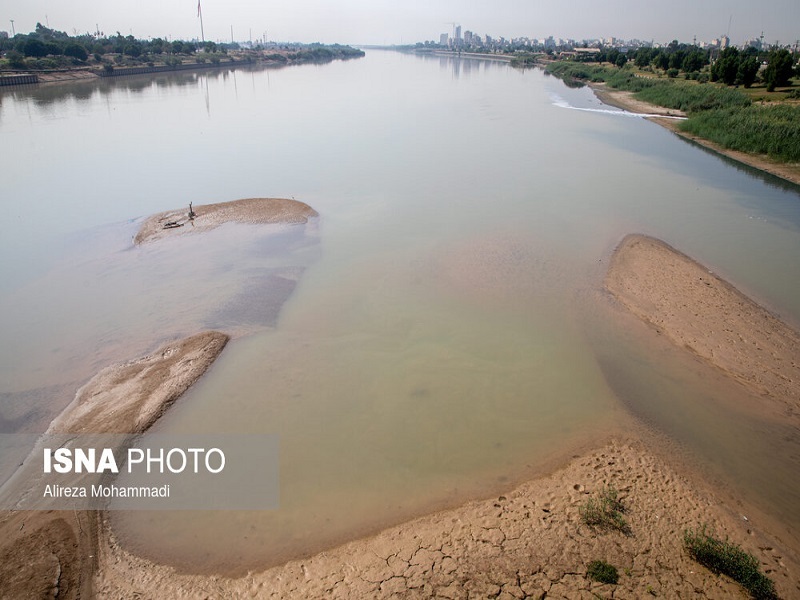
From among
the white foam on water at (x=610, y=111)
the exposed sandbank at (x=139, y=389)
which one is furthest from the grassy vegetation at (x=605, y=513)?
the white foam on water at (x=610, y=111)

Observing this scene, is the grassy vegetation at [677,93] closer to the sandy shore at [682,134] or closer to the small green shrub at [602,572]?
the sandy shore at [682,134]

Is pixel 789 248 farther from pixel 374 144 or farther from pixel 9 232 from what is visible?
pixel 9 232

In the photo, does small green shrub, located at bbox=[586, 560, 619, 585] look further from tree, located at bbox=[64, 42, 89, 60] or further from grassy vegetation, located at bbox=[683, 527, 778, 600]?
tree, located at bbox=[64, 42, 89, 60]

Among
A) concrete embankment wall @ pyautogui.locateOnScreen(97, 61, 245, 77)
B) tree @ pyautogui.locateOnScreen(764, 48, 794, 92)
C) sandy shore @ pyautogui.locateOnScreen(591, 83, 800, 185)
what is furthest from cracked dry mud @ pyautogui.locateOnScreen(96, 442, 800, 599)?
concrete embankment wall @ pyautogui.locateOnScreen(97, 61, 245, 77)

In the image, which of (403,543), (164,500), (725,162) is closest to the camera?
(403,543)

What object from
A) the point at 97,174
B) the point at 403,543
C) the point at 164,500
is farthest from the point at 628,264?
the point at 97,174

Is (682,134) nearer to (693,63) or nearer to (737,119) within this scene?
(737,119)
